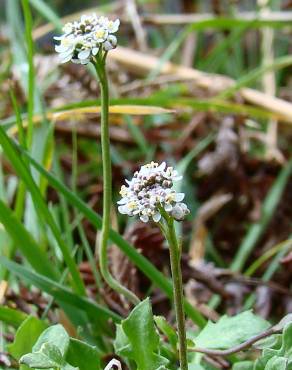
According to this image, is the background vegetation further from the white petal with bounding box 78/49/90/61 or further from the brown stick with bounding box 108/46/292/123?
the white petal with bounding box 78/49/90/61

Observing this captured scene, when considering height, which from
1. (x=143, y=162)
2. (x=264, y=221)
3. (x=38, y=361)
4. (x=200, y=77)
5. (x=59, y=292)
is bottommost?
(x=38, y=361)

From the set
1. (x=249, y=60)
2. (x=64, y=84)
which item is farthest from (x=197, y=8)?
(x=64, y=84)

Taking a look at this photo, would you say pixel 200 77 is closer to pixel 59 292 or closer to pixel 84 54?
pixel 59 292

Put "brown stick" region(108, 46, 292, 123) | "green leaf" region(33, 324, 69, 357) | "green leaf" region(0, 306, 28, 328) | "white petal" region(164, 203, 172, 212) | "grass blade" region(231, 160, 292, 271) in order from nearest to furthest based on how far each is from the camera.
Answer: "white petal" region(164, 203, 172, 212) → "green leaf" region(33, 324, 69, 357) → "green leaf" region(0, 306, 28, 328) → "grass blade" region(231, 160, 292, 271) → "brown stick" region(108, 46, 292, 123)

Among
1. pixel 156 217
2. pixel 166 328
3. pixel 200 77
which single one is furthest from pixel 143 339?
pixel 200 77

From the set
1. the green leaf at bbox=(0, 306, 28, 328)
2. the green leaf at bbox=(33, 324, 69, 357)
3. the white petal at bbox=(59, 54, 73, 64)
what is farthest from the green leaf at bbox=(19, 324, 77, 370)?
the white petal at bbox=(59, 54, 73, 64)

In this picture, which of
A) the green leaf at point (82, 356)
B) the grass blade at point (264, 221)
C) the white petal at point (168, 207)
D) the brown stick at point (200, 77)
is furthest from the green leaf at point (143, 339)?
the brown stick at point (200, 77)

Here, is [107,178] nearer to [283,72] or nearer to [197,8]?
[283,72]
